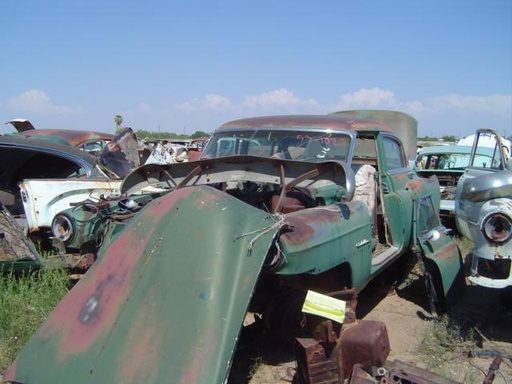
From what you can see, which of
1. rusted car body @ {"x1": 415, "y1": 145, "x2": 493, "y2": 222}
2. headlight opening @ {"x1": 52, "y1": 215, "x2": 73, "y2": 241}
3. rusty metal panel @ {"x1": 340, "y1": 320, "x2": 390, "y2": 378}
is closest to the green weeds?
headlight opening @ {"x1": 52, "y1": 215, "x2": 73, "y2": 241}

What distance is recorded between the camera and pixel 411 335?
4566 millimetres

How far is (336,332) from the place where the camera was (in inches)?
120

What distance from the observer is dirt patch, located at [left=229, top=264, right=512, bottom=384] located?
3.66 metres

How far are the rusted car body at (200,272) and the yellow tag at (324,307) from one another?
24cm

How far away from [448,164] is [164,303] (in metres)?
10.1

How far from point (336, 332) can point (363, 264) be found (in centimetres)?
102

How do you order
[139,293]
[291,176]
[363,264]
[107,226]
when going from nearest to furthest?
[139,293]
[291,176]
[363,264]
[107,226]

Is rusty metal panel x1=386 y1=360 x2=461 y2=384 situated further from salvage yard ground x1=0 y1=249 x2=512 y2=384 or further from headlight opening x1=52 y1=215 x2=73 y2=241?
headlight opening x1=52 y1=215 x2=73 y2=241

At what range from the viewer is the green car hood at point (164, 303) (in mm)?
2404

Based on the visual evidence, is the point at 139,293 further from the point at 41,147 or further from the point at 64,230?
the point at 41,147

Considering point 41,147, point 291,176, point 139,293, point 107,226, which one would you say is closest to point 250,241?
point 139,293

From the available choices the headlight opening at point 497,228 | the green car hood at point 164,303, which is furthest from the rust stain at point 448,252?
the green car hood at point 164,303

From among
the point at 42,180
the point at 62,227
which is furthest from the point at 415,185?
the point at 42,180

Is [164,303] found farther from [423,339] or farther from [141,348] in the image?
[423,339]
